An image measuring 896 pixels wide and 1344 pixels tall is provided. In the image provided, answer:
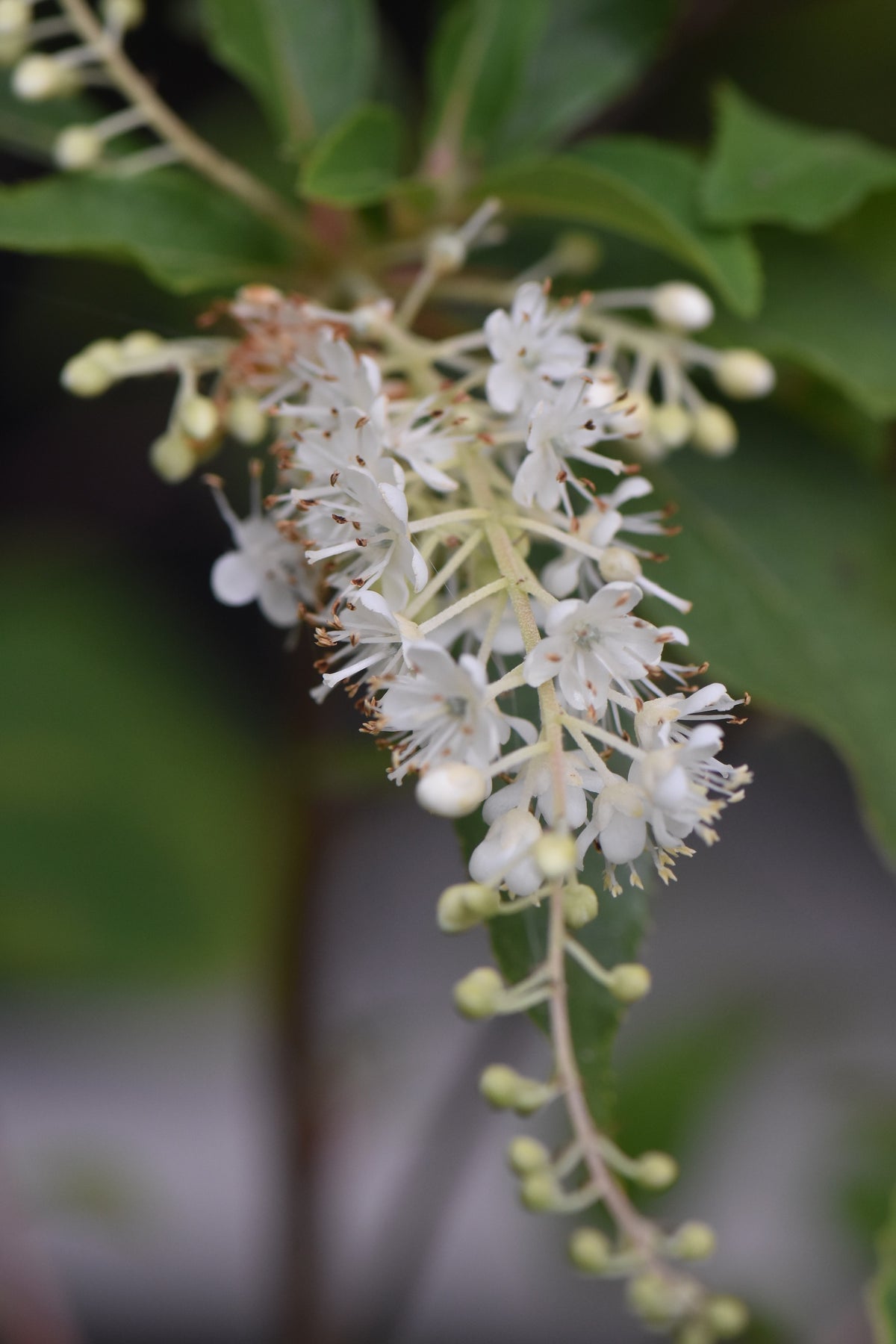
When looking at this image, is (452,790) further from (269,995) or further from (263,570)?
(269,995)

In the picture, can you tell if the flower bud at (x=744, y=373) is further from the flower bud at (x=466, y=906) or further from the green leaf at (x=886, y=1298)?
the green leaf at (x=886, y=1298)

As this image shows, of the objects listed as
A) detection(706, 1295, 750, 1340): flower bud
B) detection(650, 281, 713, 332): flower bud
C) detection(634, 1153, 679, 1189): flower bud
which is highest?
detection(650, 281, 713, 332): flower bud

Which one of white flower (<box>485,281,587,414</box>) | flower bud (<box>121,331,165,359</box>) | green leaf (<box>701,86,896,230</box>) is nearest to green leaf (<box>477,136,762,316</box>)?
green leaf (<box>701,86,896,230</box>)

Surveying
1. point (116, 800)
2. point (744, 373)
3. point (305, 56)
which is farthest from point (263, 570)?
point (116, 800)

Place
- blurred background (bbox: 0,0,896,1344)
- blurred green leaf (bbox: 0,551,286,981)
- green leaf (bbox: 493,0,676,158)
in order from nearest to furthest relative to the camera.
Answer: green leaf (bbox: 493,0,676,158) → blurred background (bbox: 0,0,896,1344) → blurred green leaf (bbox: 0,551,286,981)

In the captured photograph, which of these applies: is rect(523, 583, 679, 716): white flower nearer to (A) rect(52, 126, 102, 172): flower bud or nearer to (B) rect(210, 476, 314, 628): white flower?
(B) rect(210, 476, 314, 628): white flower

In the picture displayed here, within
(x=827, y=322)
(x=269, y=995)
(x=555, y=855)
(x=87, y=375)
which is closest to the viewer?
(x=555, y=855)
